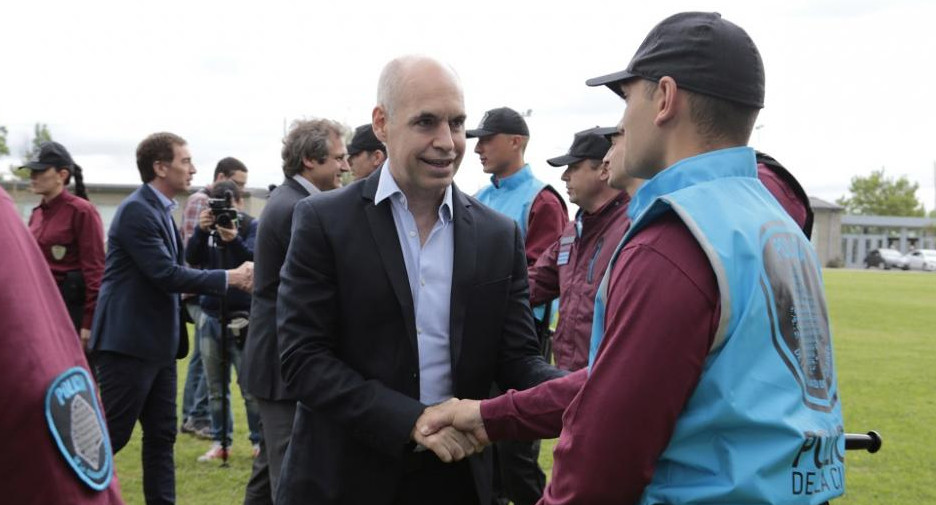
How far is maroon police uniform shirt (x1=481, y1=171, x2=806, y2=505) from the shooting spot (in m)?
1.61

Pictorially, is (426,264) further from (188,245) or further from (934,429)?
(934,429)

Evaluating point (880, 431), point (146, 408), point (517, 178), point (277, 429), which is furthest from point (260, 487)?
point (880, 431)

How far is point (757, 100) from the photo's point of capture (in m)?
1.85

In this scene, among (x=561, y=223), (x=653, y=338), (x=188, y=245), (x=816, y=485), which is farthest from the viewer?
(x=188, y=245)

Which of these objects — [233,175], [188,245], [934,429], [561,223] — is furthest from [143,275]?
[934,429]

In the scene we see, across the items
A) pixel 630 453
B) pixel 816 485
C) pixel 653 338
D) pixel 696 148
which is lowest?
pixel 816 485

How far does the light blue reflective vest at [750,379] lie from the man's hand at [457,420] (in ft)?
2.85

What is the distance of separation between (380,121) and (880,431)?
692 centimetres

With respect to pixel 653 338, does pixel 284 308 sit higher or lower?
lower

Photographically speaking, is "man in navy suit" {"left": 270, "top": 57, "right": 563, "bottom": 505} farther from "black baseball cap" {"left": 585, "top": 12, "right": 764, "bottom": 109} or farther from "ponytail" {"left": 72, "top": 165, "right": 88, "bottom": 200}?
"ponytail" {"left": 72, "top": 165, "right": 88, "bottom": 200}

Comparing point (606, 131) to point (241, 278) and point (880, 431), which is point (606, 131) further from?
point (880, 431)

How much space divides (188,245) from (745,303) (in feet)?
20.9

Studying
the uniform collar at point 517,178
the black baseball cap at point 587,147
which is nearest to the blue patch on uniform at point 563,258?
the black baseball cap at point 587,147

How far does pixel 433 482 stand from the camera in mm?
2812
